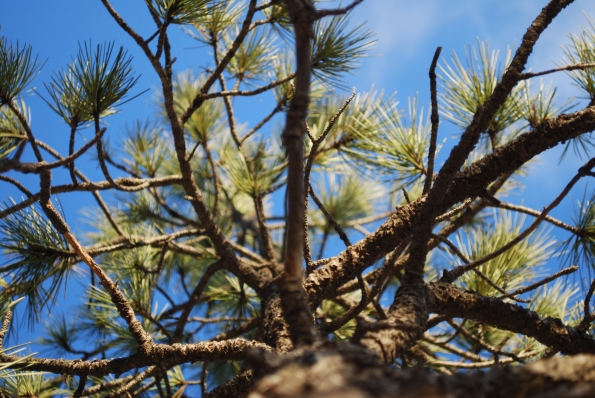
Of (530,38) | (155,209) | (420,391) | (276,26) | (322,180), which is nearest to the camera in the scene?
(420,391)

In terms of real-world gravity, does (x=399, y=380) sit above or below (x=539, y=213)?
below

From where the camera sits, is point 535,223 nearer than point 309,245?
Yes

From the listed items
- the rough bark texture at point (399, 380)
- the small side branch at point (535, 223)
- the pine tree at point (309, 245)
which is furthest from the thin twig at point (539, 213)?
the rough bark texture at point (399, 380)

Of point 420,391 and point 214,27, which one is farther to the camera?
point 214,27

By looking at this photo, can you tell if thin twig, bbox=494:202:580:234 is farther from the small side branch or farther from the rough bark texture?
the rough bark texture

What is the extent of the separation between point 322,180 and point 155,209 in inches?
27.3

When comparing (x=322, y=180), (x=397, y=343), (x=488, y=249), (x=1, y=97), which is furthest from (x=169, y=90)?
(x=322, y=180)

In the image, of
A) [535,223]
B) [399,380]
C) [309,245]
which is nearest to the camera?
[399,380]

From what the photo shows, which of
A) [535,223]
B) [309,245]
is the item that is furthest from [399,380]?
[309,245]

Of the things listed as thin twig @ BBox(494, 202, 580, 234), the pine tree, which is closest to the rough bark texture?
the pine tree

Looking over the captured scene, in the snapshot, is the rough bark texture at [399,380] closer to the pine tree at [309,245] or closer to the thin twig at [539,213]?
the pine tree at [309,245]

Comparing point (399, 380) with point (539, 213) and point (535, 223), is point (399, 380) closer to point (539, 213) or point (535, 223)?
point (535, 223)

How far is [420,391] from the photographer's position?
0.26 meters

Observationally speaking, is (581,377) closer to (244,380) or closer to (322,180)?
(244,380)
